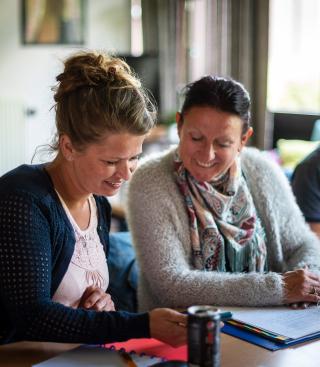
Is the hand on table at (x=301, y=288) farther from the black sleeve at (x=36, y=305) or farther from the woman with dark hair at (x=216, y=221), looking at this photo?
the black sleeve at (x=36, y=305)

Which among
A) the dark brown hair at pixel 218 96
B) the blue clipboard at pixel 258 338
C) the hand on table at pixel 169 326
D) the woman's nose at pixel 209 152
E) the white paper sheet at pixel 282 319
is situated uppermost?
the dark brown hair at pixel 218 96

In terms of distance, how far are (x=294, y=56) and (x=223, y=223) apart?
3150mm

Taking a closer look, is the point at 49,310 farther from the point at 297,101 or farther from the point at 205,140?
the point at 297,101

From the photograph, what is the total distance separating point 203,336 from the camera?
1072 mm

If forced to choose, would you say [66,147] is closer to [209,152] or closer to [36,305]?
[36,305]

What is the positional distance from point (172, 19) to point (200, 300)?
4.39m

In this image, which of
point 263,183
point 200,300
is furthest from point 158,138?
point 200,300

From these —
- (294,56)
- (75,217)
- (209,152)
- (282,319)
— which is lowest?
(282,319)

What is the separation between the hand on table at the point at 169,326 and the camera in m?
1.26

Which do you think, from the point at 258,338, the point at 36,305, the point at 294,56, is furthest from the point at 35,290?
the point at 294,56

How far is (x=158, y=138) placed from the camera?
5.23 metres

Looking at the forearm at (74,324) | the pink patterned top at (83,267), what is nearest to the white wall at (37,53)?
the pink patterned top at (83,267)

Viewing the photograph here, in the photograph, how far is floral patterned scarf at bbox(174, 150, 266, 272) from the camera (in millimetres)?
1874

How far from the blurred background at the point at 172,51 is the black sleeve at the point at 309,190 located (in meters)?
1.88
